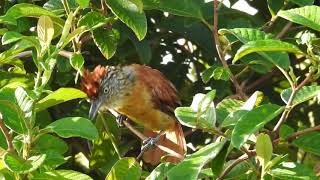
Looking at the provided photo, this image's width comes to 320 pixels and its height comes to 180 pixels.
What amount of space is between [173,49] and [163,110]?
15.3 inches

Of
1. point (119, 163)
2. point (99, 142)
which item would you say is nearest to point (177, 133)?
point (99, 142)

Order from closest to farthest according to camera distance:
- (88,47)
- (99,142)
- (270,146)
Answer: (270,146)
(99,142)
(88,47)

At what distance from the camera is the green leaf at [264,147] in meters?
2.80

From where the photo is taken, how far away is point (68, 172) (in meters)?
3.02

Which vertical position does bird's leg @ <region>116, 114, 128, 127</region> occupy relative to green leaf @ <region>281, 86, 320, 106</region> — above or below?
below

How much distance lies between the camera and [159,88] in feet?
16.5

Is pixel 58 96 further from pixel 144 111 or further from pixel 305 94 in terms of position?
pixel 144 111

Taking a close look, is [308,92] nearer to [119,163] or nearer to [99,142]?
[119,163]

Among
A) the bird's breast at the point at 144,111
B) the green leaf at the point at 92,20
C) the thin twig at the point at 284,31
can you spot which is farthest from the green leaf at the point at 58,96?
the bird's breast at the point at 144,111

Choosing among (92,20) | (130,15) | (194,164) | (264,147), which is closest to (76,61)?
(92,20)

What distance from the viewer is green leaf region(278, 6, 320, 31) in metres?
2.81

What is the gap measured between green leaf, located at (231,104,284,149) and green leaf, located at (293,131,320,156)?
371 millimetres

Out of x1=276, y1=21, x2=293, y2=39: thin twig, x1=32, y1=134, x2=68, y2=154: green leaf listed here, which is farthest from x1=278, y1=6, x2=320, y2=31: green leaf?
x1=276, y1=21, x2=293, y2=39: thin twig

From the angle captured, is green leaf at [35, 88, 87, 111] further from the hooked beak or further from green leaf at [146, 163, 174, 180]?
the hooked beak
